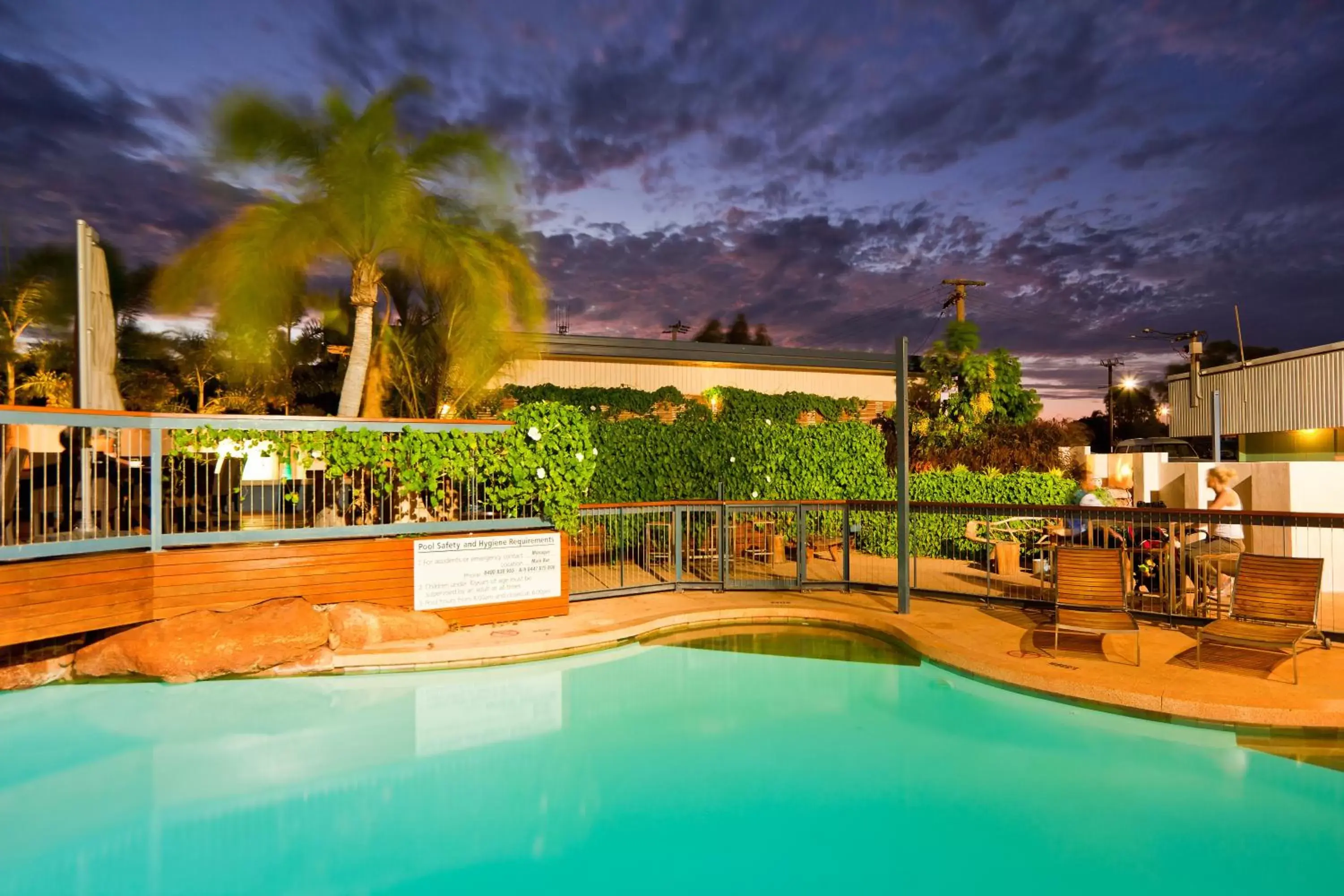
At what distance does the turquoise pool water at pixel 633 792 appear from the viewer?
414 centimetres

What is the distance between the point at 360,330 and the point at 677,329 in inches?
1507

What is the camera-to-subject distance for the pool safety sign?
8.07 m

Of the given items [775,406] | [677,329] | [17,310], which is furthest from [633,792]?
[677,329]

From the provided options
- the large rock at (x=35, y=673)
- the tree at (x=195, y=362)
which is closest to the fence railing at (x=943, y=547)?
the large rock at (x=35, y=673)

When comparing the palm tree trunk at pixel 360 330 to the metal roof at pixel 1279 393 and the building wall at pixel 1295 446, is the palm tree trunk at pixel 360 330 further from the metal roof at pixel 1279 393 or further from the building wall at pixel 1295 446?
the building wall at pixel 1295 446

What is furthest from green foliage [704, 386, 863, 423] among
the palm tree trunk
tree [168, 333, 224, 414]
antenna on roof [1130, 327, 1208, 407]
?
antenna on roof [1130, 327, 1208, 407]

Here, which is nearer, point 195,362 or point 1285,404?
point 195,362

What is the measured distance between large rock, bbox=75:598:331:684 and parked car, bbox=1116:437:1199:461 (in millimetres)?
31568

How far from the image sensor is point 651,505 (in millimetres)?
9945

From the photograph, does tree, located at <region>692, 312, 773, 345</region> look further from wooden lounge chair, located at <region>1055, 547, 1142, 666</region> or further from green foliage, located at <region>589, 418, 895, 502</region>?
wooden lounge chair, located at <region>1055, 547, 1142, 666</region>

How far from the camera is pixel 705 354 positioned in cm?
1827

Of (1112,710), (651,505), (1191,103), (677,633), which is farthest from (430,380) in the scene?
(1191,103)

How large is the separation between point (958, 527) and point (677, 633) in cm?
716

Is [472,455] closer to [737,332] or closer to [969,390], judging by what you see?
[969,390]
